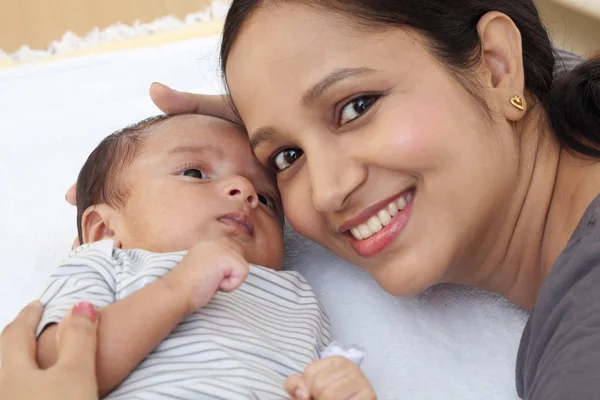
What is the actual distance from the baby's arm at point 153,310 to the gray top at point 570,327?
0.34 meters

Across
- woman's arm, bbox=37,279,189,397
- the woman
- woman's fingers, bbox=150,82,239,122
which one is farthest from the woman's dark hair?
woman's arm, bbox=37,279,189,397

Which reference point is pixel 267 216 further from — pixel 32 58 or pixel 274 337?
pixel 32 58

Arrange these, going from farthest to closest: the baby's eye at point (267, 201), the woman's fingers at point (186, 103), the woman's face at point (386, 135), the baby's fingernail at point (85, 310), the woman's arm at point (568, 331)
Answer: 1. the woman's fingers at point (186, 103)
2. the baby's eye at point (267, 201)
3. the woman's face at point (386, 135)
4. the baby's fingernail at point (85, 310)
5. the woman's arm at point (568, 331)

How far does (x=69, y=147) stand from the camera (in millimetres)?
1470

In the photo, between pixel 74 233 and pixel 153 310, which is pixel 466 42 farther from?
pixel 74 233

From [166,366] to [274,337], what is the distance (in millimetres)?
155

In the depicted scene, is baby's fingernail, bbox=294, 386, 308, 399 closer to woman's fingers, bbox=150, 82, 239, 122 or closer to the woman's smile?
the woman's smile

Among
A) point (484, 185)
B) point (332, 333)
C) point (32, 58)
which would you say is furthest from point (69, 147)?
point (484, 185)

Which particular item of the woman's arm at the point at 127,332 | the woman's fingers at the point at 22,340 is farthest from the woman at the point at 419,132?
the woman's fingers at the point at 22,340

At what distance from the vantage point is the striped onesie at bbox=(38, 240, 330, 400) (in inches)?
31.0

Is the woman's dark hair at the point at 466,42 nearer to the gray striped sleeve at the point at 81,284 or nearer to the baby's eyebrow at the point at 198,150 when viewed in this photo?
the baby's eyebrow at the point at 198,150

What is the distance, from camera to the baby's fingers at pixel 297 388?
0.75 meters

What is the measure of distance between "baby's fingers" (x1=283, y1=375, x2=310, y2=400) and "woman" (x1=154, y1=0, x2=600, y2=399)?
22 cm

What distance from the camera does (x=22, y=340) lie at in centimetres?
78
